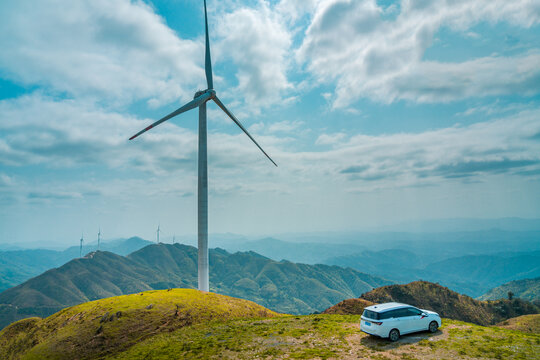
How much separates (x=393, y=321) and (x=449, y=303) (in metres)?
113

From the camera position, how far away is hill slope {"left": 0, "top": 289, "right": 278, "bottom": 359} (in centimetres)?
4162

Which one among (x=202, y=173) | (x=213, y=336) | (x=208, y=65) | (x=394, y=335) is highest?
(x=208, y=65)

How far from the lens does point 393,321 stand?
29.4 metres

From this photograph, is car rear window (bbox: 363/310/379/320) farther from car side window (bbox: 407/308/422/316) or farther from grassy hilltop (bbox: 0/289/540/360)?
car side window (bbox: 407/308/422/316)

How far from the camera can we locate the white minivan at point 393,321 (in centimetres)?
2911

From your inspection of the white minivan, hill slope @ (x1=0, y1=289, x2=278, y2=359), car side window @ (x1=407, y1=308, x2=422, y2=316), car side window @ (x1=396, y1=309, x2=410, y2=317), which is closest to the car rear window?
the white minivan

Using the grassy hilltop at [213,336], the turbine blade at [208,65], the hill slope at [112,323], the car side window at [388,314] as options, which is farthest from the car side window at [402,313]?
the turbine blade at [208,65]

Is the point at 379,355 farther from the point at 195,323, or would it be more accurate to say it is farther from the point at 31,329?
the point at 31,329

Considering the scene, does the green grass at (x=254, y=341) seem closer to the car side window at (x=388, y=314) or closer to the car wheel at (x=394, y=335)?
the car wheel at (x=394, y=335)

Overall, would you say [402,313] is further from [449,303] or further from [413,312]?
[449,303]

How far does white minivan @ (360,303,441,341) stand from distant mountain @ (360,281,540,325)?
293 ft

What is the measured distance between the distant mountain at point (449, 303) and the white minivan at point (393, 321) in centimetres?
8942

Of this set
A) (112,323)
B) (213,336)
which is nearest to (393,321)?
(213,336)

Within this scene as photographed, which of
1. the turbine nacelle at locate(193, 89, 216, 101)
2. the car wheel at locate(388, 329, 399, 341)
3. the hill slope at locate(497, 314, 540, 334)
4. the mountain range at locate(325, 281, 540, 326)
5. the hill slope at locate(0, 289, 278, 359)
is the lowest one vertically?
the mountain range at locate(325, 281, 540, 326)
